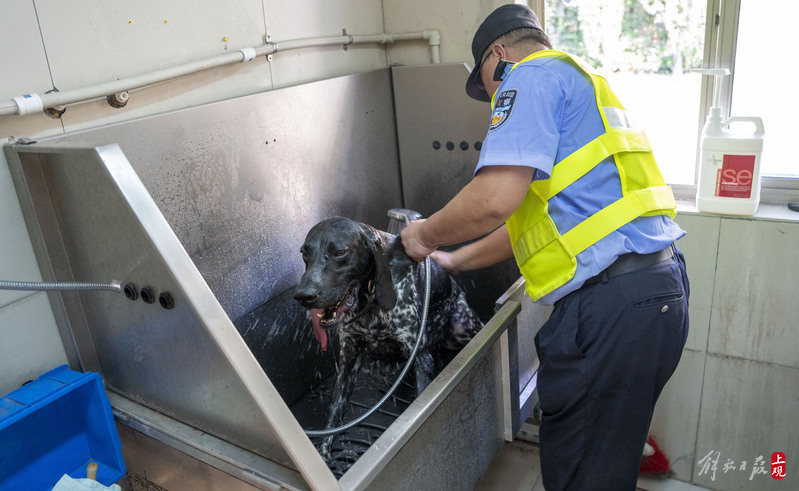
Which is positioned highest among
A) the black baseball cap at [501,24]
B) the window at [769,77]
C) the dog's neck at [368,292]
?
the black baseball cap at [501,24]

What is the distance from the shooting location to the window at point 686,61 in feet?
7.19

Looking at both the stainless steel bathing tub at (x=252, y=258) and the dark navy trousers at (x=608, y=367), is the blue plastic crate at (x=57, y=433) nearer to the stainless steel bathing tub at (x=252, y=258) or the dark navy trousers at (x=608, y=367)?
the stainless steel bathing tub at (x=252, y=258)

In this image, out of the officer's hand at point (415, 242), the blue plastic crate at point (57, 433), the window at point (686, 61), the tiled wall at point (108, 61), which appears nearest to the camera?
the blue plastic crate at point (57, 433)

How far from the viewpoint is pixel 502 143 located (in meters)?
1.37

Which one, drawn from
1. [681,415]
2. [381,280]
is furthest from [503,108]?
[681,415]

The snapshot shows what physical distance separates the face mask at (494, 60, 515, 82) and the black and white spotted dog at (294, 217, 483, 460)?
2.01ft

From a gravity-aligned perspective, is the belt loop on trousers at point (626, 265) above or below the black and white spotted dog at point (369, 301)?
above

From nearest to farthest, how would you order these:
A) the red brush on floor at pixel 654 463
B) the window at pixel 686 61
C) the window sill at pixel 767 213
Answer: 1. the window sill at pixel 767 213
2. the window at pixel 686 61
3. the red brush on floor at pixel 654 463

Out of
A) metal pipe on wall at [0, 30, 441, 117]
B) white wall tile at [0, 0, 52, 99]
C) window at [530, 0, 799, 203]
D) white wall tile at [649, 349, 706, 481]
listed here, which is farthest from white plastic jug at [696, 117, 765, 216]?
white wall tile at [0, 0, 52, 99]

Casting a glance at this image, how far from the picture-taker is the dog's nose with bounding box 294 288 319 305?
1.65m

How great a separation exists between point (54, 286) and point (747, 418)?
2.39m

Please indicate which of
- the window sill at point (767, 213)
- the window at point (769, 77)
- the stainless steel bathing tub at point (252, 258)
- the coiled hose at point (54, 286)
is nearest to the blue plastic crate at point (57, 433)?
the stainless steel bathing tub at point (252, 258)

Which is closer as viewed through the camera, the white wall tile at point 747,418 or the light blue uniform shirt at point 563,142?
the light blue uniform shirt at point 563,142

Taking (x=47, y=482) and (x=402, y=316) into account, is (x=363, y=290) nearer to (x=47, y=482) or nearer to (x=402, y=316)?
(x=402, y=316)
